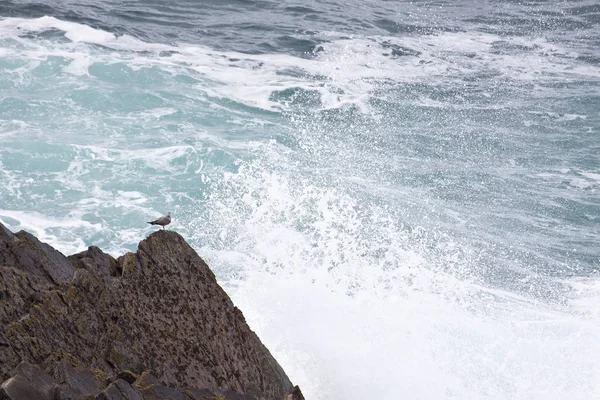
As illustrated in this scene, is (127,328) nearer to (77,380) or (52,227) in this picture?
(77,380)

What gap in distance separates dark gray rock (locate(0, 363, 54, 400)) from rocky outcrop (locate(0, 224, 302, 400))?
0.7 inches

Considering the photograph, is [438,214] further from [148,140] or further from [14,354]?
[14,354]

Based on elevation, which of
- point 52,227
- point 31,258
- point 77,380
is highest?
point 31,258

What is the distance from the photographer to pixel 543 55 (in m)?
32.2

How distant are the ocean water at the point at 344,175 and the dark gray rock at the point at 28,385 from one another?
6.10m

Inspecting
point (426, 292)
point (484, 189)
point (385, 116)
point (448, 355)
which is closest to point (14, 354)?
point (448, 355)

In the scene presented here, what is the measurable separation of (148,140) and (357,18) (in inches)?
623

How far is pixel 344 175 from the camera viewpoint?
21250 millimetres

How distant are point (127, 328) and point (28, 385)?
217 centimetres

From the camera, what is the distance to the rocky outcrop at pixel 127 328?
317 inches

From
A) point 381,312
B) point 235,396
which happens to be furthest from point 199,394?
point 381,312

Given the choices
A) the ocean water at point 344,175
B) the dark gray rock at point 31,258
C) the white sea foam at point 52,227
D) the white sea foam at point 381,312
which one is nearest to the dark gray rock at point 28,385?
the dark gray rock at point 31,258

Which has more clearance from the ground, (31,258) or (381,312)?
(31,258)

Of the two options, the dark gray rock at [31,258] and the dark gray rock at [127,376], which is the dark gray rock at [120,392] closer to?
the dark gray rock at [127,376]
